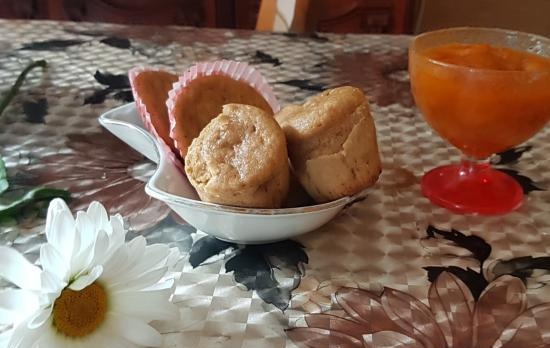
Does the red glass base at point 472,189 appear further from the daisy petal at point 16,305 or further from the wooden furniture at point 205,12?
the wooden furniture at point 205,12

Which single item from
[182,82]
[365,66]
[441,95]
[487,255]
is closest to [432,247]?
[487,255]

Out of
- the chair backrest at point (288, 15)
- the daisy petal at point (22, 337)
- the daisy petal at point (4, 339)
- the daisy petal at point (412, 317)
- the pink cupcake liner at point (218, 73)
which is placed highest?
the pink cupcake liner at point (218, 73)

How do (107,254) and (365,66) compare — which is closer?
(107,254)

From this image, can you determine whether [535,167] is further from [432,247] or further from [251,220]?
[251,220]

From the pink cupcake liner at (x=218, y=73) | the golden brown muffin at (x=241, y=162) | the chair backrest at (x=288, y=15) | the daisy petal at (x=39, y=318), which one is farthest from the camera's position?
the chair backrest at (x=288, y=15)

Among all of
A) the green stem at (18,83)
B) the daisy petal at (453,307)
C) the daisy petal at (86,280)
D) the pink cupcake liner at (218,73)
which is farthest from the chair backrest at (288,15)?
the daisy petal at (86,280)

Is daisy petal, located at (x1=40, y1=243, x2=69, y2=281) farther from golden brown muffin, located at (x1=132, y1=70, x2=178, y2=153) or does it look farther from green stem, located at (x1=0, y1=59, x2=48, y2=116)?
green stem, located at (x1=0, y1=59, x2=48, y2=116)
